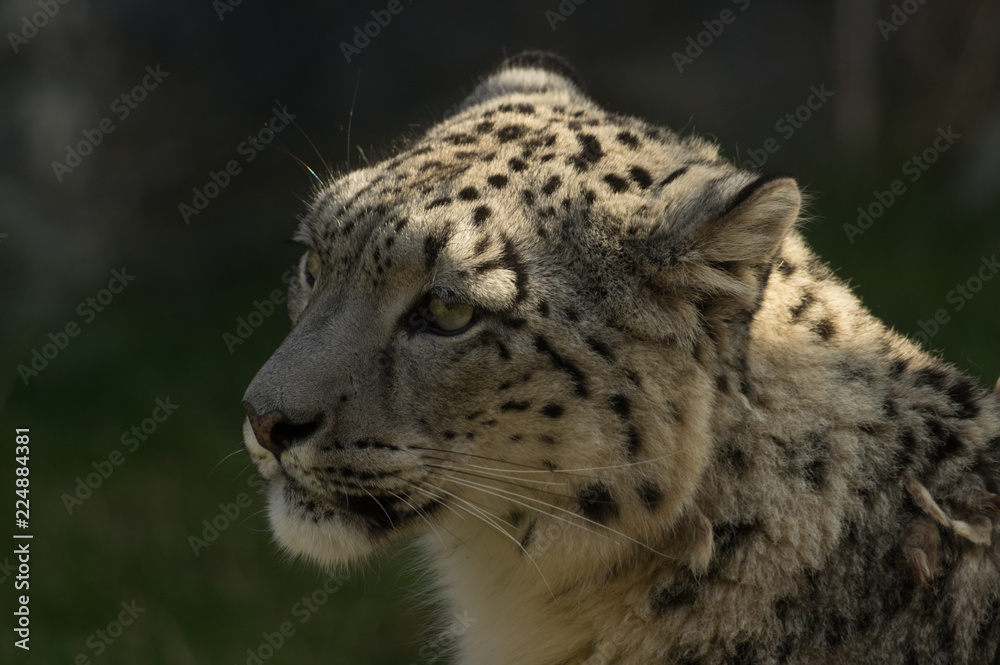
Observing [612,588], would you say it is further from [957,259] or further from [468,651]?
[957,259]

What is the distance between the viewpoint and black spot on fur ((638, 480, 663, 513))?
14.4ft

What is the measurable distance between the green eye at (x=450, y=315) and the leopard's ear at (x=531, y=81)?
190 centimetres

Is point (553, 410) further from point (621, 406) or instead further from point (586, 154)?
point (586, 154)

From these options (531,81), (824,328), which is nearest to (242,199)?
(531,81)

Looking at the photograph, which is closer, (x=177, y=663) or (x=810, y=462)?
(x=810, y=462)

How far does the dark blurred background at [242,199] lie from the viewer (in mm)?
8703

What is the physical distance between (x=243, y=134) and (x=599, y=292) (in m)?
9.04

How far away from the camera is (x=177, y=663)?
770 cm

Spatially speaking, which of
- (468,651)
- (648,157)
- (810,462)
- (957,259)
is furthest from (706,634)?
(957,259)

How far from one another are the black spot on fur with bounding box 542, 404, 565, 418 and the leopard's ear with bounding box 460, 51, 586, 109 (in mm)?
2188

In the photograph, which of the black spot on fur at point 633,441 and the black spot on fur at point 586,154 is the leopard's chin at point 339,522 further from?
the black spot on fur at point 586,154

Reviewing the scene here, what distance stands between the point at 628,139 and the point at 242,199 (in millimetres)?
8721

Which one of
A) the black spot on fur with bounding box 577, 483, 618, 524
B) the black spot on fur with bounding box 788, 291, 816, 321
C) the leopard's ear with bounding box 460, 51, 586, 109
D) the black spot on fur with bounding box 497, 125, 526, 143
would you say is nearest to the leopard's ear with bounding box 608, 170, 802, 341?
the black spot on fur with bounding box 788, 291, 816, 321

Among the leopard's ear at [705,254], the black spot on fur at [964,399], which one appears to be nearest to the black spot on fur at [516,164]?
the leopard's ear at [705,254]
